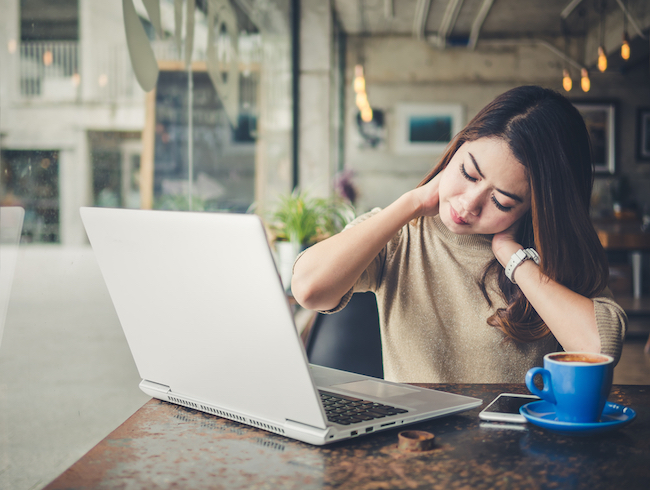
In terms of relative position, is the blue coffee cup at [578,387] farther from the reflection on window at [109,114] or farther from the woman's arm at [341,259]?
the reflection on window at [109,114]

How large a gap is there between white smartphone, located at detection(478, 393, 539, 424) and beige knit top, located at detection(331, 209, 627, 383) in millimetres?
350

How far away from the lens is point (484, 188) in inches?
37.9

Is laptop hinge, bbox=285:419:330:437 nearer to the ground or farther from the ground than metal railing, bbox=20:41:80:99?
nearer to the ground

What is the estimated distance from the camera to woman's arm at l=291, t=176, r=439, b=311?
3.27 feet

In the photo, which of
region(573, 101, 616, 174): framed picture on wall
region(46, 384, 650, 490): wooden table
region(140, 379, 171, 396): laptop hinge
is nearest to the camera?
region(46, 384, 650, 490): wooden table

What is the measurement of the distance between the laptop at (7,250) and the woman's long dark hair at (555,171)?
2.77 feet

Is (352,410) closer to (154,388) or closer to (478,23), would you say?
(154,388)

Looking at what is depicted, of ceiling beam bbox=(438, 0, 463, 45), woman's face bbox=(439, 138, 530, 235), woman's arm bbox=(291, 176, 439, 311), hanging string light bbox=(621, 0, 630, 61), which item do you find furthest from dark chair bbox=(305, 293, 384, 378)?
ceiling beam bbox=(438, 0, 463, 45)

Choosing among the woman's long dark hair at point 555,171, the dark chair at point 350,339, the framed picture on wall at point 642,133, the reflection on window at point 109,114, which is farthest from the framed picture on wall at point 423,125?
the woman's long dark hair at point 555,171

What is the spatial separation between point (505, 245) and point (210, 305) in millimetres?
670

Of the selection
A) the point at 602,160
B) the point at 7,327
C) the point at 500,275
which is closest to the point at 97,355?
the point at 7,327

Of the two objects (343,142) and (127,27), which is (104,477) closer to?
(127,27)

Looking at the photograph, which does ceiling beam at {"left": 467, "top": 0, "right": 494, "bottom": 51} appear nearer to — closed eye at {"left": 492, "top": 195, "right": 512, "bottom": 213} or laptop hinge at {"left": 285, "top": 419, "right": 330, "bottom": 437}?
closed eye at {"left": 492, "top": 195, "right": 512, "bottom": 213}

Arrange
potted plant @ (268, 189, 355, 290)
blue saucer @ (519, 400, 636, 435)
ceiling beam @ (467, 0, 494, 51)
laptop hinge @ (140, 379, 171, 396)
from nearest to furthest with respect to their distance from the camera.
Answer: blue saucer @ (519, 400, 636, 435) → laptop hinge @ (140, 379, 171, 396) → potted plant @ (268, 189, 355, 290) → ceiling beam @ (467, 0, 494, 51)
